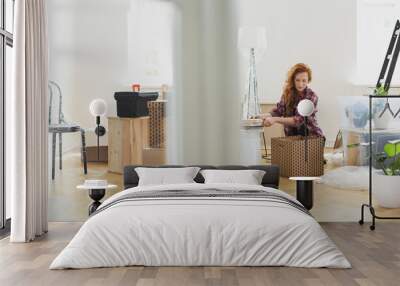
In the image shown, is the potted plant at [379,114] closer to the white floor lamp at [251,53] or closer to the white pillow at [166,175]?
the white floor lamp at [251,53]

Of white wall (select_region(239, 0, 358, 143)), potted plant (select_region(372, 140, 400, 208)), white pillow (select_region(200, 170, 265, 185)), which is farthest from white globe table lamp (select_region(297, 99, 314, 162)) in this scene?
potted plant (select_region(372, 140, 400, 208))

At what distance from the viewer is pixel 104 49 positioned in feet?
26.0

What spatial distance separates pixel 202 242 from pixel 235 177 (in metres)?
2.08

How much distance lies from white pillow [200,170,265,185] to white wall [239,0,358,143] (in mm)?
919

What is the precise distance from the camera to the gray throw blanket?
5.91m

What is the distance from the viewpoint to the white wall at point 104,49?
25.9 ft

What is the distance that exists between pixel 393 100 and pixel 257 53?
1586mm

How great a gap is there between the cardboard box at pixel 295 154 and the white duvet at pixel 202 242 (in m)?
2.42

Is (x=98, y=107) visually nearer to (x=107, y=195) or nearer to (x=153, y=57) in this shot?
(x=153, y=57)

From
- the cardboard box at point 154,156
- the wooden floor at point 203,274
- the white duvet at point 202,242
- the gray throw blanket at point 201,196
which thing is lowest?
the wooden floor at point 203,274

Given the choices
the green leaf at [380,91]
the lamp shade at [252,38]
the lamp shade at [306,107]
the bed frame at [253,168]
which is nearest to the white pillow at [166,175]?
the bed frame at [253,168]

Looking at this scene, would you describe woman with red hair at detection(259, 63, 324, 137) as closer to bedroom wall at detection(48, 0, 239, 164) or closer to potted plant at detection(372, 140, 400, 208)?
bedroom wall at detection(48, 0, 239, 164)

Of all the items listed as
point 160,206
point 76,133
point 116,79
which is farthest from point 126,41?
point 160,206

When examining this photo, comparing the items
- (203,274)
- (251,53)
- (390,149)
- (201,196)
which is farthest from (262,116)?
(203,274)
